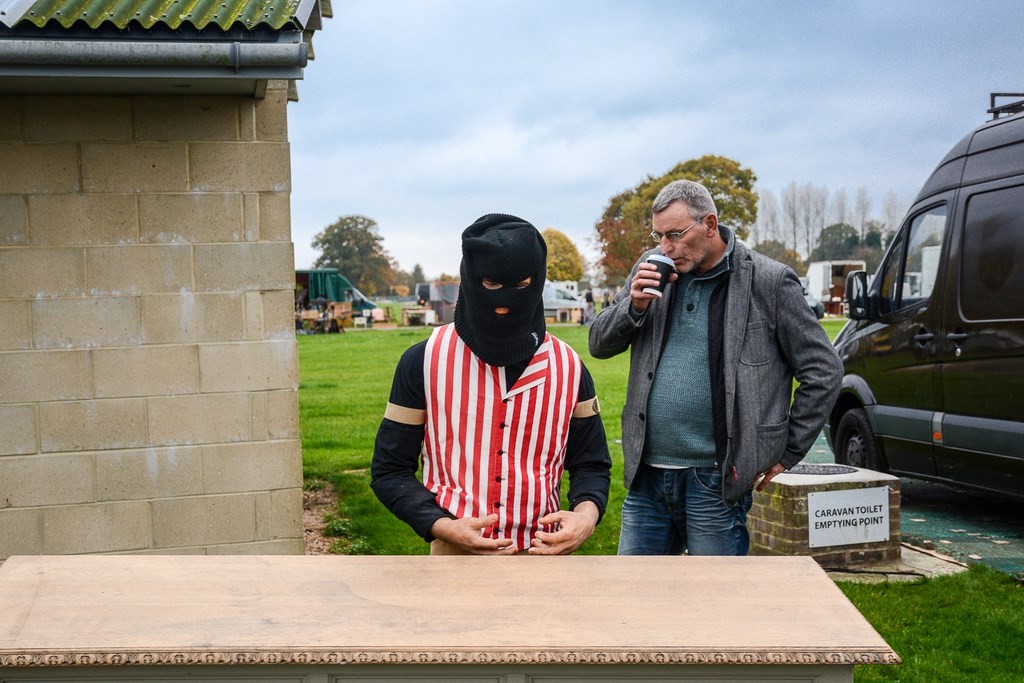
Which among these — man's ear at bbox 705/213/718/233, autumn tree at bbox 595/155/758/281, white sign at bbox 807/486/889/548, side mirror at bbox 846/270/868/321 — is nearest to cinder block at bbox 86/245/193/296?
man's ear at bbox 705/213/718/233

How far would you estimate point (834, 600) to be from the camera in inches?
97.7

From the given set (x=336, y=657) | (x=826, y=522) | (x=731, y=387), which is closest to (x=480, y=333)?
(x=336, y=657)

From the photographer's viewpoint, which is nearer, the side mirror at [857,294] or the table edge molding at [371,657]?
the table edge molding at [371,657]

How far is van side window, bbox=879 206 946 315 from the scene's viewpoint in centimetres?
740

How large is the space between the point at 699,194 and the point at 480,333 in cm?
133

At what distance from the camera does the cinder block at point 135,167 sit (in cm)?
496

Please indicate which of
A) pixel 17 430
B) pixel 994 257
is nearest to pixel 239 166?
pixel 17 430

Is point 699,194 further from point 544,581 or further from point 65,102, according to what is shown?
point 65,102

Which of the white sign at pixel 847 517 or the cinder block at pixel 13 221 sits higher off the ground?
the cinder block at pixel 13 221

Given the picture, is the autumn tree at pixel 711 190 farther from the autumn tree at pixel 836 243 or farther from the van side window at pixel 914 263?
the van side window at pixel 914 263

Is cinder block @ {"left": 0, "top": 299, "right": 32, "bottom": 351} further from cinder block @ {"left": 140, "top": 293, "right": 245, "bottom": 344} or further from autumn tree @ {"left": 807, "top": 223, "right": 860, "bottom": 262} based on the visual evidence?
autumn tree @ {"left": 807, "top": 223, "right": 860, "bottom": 262}

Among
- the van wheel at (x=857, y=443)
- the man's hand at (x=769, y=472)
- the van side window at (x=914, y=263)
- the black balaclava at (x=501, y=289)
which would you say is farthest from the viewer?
the van wheel at (x=857, y=443)

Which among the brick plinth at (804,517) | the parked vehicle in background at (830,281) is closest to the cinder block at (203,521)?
the brick plinth at (804,517)

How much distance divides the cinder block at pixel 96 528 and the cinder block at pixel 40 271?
109 centimetres
